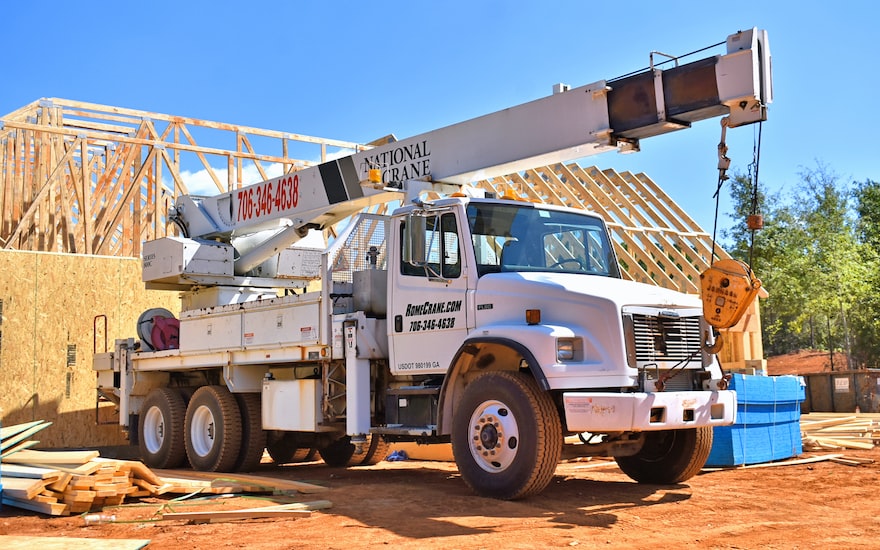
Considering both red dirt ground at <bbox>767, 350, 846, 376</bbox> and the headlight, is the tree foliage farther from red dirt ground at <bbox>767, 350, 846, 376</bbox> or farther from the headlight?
the headlight

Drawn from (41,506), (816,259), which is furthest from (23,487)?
(816,259)

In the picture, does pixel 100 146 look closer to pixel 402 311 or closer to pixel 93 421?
pixel 93 421

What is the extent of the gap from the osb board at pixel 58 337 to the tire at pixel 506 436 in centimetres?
812

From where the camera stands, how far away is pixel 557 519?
744 centimetres

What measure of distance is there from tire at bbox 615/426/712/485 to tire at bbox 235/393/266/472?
14.4ft

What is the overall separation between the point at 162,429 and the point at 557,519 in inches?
272

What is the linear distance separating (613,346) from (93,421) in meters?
10.3

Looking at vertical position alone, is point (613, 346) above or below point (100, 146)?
below

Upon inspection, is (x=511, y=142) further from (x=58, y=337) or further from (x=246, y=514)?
(x=58, y=337)

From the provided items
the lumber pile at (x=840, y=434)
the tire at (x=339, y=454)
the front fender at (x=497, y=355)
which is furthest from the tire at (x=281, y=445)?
the lumber pile at (x=840, y=434)

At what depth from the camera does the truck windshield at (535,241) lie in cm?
879

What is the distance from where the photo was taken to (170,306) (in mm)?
16719

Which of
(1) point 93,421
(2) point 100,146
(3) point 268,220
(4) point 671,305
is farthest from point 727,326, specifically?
(2) point 100,146

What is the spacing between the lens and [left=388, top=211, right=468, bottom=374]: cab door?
28.9 ft
